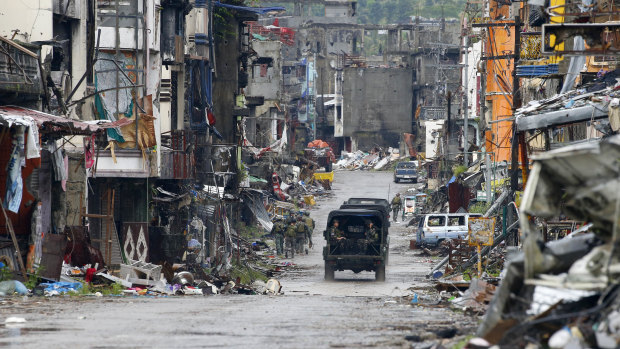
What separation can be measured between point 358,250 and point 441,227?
11.9 meters

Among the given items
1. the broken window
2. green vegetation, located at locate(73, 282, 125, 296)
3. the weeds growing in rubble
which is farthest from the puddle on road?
the broken window

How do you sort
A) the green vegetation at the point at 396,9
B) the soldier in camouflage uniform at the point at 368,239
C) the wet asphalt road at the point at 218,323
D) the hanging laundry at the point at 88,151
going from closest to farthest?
the wet asphalt road at the point at 218,323 < the hanging laundry at the point at 88,151 < the soldier in camouflage uniform at the point at 368,239 < the green vegetation at the point at 396,9

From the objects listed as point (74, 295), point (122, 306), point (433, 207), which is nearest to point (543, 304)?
point (122, 306)

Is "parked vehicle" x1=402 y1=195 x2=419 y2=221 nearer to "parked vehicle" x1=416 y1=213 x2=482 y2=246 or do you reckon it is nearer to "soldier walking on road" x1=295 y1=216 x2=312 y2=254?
"parked vehicle" x1=416 y1=213 x2=482 y2=246

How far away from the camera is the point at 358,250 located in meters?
32.5

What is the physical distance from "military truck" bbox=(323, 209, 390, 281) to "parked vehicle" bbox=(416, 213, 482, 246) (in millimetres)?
9930

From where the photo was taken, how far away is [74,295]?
66.1 ft

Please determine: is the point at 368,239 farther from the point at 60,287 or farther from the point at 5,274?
the point at 5,274

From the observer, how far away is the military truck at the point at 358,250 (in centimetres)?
3216

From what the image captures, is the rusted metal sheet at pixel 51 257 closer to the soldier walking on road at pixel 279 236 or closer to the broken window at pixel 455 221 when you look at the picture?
the soldier walking on road at pixel 279 236

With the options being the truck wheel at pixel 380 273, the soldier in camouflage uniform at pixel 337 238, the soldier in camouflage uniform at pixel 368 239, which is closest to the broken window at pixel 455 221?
the soldier in camouflage uniform at pixel 368 239

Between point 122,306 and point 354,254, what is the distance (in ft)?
54.0

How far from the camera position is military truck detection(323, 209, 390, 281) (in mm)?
32156

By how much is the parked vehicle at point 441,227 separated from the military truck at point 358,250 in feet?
32.6
